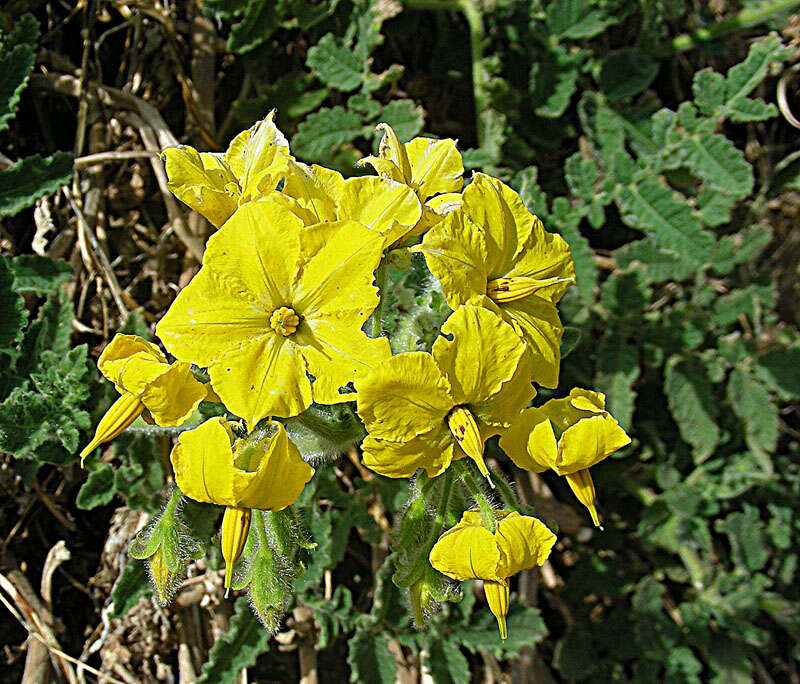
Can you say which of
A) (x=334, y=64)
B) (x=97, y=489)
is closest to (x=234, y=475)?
(x=97, y=489)

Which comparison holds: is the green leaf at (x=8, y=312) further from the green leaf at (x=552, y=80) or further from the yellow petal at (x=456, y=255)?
the green leaf at (x=552, y=80)

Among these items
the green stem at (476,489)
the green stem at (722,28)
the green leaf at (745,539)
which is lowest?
the green leaf at (745,539)

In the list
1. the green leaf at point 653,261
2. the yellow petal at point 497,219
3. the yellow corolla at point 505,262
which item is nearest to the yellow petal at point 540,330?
the yellow corolla at point 505,262

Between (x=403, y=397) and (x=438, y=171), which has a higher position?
(x=438, y=171)

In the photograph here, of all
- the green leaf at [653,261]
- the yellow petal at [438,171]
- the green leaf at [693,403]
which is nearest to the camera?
the yellow petal at [438,171]

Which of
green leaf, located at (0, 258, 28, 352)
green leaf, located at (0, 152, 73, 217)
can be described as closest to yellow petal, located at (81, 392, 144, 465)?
green leaf, located at (0, 258, 28, 352)

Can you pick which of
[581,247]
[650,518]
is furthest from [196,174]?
[650,518]

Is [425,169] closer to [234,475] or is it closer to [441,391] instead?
[441,391]
